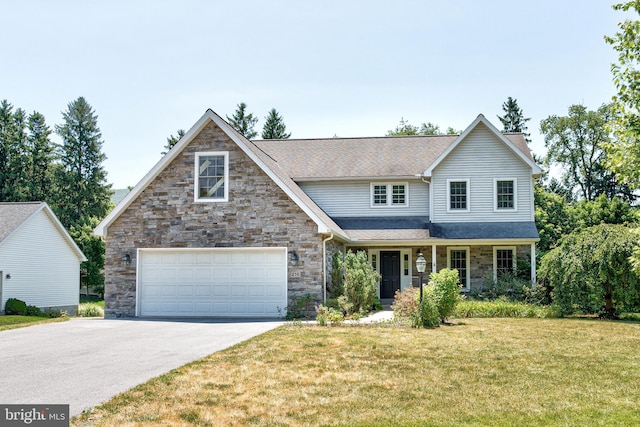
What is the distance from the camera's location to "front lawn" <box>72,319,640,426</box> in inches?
281

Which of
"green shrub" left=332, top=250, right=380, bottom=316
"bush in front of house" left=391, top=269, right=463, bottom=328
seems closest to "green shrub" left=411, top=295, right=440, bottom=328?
"bush in front of house" left=391, top=269, right=463, bottom=328

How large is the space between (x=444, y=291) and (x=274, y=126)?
36.7 metres

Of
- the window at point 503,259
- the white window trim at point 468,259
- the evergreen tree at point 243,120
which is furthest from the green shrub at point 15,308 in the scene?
the evergreen tree at point 243,120

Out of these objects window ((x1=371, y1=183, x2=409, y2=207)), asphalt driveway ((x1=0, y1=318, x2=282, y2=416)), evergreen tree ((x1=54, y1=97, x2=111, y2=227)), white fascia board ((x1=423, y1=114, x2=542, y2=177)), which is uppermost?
evergreen tree ((x1=54, y1=97, x2=111, y2=227))

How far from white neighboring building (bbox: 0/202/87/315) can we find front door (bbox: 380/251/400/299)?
1690 centimetres

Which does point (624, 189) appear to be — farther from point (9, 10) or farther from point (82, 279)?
point (9, 10)

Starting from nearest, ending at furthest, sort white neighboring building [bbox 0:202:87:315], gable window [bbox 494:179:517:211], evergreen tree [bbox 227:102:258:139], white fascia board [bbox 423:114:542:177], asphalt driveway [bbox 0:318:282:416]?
1. asphalt driveway [bbox 0:318:282:416]
2. white fascia board [bbox 423:114:542:177]
3. gable window [bbox 494:179:517:211]
4. white neighboring building [bbox 0:202:87:315]
5. evergreen tree [bbox 227:102:258:139]

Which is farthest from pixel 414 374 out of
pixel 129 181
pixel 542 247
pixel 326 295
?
pixel 129 181

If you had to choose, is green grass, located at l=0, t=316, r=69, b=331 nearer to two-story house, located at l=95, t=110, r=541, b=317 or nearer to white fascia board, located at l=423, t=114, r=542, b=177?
two-story house, located at l=95, t=110, r=541, b=317

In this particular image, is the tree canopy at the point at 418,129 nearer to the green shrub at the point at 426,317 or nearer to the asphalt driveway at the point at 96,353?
the green shrub at the point at 426,317

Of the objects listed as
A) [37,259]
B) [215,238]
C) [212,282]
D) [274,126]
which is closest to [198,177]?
[215,238]

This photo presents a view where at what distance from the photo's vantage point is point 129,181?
61.8 metres

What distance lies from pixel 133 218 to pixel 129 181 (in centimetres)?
4505

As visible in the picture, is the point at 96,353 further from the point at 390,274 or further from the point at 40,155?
the point at 40,155
